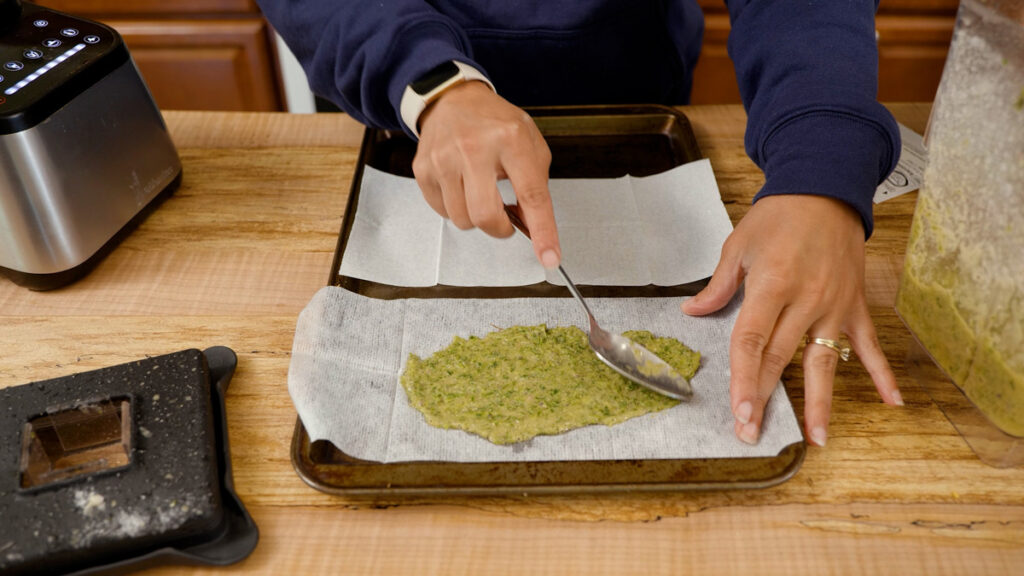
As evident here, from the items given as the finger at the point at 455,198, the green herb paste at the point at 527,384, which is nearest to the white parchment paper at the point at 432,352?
the green herb paste at the point at 527,384

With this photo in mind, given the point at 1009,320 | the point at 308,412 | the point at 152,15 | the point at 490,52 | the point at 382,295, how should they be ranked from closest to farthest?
the point at 1009,320 → the point at 308,412 → the point at 382,295 → the point at 490,52 → the point at 152,15

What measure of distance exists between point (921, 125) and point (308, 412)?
114 cm

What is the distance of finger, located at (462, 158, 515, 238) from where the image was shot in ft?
2.74

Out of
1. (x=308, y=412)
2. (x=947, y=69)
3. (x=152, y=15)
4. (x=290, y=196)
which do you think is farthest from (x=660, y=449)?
(x=152, y=15)

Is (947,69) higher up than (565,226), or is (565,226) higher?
(947,69)

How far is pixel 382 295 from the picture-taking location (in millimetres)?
967

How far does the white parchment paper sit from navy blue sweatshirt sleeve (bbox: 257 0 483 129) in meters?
0.30

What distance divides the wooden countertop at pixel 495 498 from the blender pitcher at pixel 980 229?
62 mm

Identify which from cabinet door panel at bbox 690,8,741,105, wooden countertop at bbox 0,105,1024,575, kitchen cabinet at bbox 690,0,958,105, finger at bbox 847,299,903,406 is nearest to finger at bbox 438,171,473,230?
wooden countertop at bbox 0,105,1024,575

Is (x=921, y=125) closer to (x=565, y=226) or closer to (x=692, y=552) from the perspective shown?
(x=565, y=226)

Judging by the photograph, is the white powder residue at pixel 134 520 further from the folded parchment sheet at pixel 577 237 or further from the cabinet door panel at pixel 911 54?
the cabinet door panel at pixel 911 54

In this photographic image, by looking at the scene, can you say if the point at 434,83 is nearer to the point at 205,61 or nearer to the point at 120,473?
the point at 120,473

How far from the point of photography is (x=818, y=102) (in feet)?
3.00

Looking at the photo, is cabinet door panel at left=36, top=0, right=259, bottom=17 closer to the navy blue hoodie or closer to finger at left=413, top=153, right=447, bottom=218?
the navy blue hoodie
